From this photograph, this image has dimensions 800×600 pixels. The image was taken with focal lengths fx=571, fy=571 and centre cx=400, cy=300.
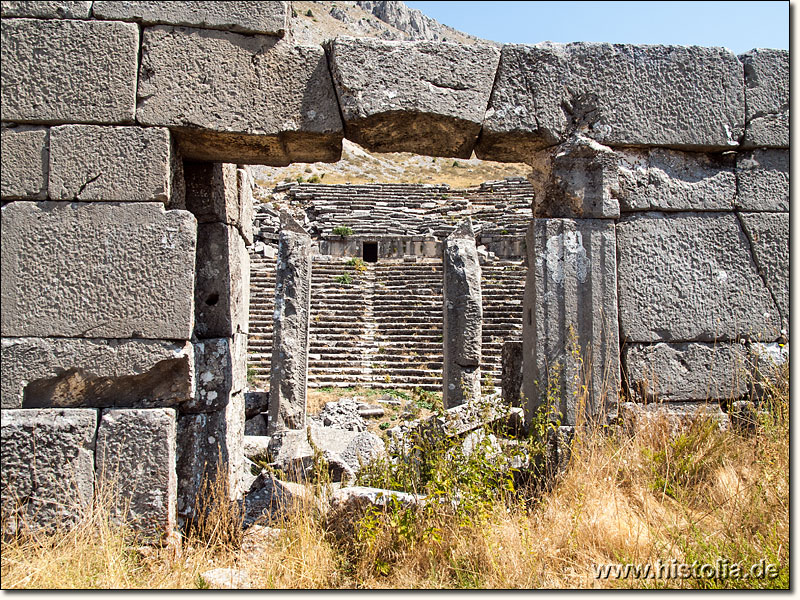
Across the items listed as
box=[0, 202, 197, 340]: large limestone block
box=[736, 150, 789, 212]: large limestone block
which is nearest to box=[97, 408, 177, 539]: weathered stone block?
box=[0, 202, 197, 340]: large limestone block

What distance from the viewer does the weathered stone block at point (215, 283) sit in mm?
4109

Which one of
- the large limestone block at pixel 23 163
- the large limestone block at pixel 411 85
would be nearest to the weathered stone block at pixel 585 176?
the large limestone block at pixel 411 85

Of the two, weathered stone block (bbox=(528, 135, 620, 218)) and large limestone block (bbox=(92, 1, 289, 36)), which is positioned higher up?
large limestone block (bbox=(92, 1, 289, 36))

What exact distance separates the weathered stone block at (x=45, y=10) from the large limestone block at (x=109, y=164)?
69cm

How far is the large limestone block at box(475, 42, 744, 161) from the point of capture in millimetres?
3789

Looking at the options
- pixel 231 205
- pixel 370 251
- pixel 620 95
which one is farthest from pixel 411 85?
pixel 370 251

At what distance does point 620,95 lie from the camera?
3.84 metres

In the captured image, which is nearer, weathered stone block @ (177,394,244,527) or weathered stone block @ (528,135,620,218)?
weathered stone block @ (177,394,244,527)

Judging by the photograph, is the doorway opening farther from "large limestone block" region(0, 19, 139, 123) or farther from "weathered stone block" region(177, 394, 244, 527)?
"large limestone block" region(0, 19, 139, 123)

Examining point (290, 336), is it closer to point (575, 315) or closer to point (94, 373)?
point (94, 373)

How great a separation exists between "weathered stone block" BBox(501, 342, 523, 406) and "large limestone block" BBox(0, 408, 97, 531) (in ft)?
13.7

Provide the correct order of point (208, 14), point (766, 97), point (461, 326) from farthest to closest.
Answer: point (461, 326) → point (766, 97) → point (208, 14)

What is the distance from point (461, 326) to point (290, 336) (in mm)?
2514

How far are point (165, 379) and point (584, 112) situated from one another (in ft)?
10.4
